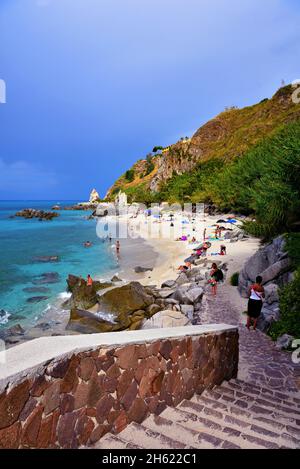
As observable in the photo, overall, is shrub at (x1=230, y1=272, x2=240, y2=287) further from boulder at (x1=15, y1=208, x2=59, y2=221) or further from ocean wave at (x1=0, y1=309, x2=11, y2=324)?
boulder at (x1=15, y1=208, x2=59, y2=221)

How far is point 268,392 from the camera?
246 inches

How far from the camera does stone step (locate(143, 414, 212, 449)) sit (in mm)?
3385

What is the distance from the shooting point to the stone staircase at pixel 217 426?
131 inches

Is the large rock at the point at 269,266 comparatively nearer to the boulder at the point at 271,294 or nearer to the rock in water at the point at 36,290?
the boulder at the point at 271,294

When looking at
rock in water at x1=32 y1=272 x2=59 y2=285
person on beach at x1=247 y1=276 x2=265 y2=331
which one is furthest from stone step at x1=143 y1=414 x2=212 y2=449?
rock in water at x1=32 y1=272 x2=59 y2=285

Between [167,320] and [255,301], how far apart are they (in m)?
3.62

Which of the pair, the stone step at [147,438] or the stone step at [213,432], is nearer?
the stone step at [147,438]

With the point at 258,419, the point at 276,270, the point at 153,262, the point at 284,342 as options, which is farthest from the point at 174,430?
the point at 153,262

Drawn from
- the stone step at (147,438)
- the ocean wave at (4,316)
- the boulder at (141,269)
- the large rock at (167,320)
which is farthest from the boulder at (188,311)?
the boulder at (141,269)

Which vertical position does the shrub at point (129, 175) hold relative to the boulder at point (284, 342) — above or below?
above

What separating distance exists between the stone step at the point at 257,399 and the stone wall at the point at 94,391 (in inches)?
39.5

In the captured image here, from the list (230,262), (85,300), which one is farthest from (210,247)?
(85,300)
